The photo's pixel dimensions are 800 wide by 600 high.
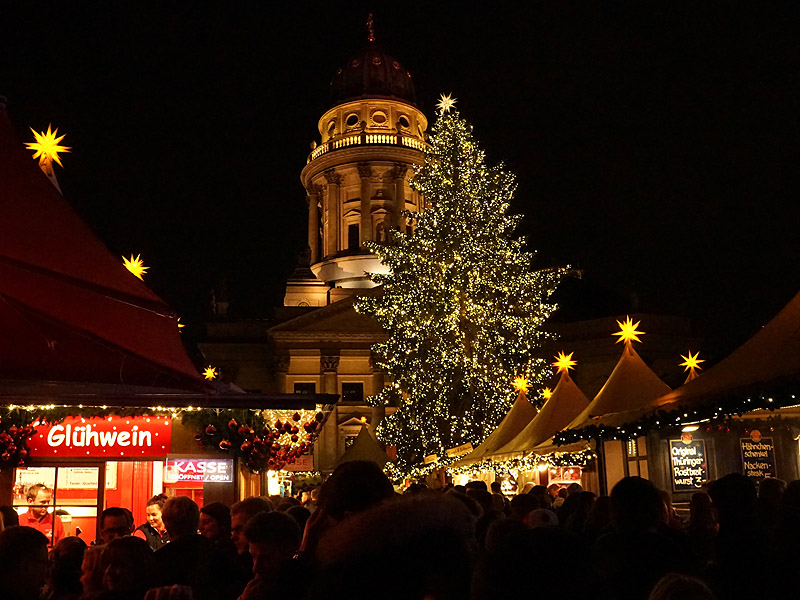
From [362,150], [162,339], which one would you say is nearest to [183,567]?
[162,339]

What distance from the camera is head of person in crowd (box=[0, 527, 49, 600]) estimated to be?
4.16 meters

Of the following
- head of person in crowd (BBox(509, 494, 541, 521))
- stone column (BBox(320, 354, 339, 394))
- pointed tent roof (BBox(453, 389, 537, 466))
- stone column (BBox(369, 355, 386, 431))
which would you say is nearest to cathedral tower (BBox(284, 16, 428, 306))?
stone column (BBox(320, 354, 339, 394))

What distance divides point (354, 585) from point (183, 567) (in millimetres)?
3745

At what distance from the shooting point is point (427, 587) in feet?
7.34

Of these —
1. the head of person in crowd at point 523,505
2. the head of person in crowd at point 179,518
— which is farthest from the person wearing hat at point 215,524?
the head of person in crowd at point 523,505

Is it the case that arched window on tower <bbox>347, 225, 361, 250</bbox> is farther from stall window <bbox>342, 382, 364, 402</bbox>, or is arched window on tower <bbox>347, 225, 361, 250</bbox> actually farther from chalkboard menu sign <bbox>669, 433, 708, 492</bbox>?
chalkboard menu sign <bbox>669, 433, 708, 492</bbox>

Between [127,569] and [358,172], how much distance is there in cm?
6289

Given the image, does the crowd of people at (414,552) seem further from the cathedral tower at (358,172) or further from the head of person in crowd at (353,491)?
the cathedral tower at (358,172)

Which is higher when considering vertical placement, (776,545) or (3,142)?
(3,142)

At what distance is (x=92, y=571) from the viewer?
4.88m

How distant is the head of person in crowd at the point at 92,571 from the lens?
4.83 metres

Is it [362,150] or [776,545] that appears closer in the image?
[776,545]

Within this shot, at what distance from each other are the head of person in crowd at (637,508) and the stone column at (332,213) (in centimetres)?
6259

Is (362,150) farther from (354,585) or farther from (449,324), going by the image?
(354,585)
